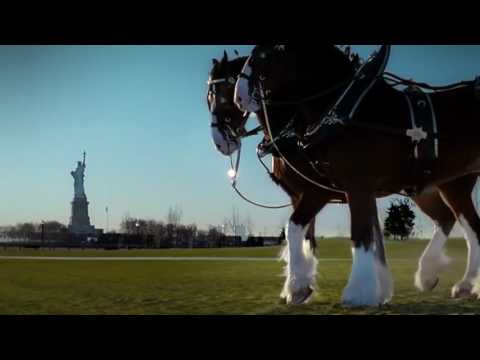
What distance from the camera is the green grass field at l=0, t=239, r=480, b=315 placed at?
479 cm

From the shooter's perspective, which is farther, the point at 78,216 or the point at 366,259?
the point at 78,216

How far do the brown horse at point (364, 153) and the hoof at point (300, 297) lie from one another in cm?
4

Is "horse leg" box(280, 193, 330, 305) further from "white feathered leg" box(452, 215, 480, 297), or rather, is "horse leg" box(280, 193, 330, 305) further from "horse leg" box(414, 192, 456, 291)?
"white feathered leg" box(452, 215, 480, 297)

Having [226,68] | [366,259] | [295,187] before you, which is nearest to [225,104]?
[226,68]

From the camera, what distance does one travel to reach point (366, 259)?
14.3ft

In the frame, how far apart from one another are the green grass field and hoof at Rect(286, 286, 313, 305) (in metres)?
0.08

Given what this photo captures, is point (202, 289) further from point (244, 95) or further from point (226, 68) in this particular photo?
point (226, 68)

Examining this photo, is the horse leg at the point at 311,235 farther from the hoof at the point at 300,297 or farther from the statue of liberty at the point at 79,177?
the statue of liberty at the point at 79,177

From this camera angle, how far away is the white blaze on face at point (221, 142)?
219 inches

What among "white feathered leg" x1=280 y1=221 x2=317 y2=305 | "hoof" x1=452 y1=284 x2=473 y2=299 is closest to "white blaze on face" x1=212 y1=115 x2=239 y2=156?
"white feathered leg" x1=280 y1=221 x2=317 y2=305

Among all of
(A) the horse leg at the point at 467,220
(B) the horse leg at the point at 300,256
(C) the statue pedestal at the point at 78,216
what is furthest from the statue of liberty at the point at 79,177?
(A) the horse leg at the point at 467,220

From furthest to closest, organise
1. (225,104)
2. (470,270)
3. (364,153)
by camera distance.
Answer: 1. (225,104)
2. (470,270)
3. (364,153)

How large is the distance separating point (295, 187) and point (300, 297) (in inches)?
43.5
